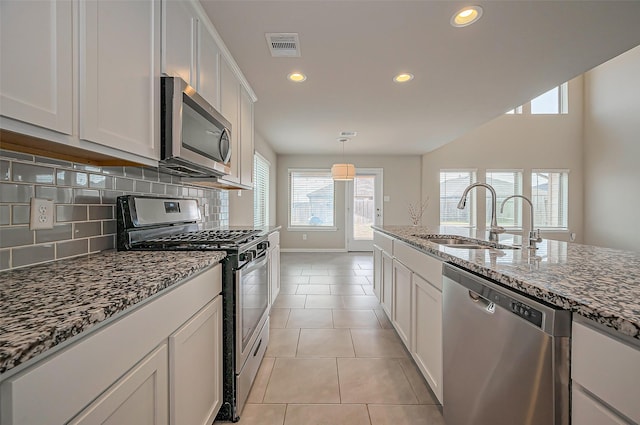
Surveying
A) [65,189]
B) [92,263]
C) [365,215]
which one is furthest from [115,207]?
[365,215]

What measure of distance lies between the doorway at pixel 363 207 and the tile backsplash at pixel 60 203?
569 centimetres

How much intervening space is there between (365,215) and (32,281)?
260 inches

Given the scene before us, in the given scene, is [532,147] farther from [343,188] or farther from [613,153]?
[343,188]

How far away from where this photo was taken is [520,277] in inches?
36.3

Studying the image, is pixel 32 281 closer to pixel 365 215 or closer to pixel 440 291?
pixel 440 291

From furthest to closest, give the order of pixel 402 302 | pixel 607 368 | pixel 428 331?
pixel 402 302
pixel 428 331
pixel 607 368

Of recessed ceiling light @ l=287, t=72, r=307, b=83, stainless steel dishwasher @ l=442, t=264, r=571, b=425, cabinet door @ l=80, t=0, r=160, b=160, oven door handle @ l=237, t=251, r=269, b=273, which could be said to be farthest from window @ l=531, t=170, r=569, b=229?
cabinet door @ l=80, t=0, r=160, b=160

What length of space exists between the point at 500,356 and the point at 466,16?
2020 millimetres

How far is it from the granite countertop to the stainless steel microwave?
4.61 ft

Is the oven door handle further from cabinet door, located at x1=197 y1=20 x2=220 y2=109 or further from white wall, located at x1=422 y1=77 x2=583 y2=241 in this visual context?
white wall, located at x1=422 y1=77 x2=583 y2=241

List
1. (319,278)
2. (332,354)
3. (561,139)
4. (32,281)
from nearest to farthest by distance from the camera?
(32,281)
(332,354)
(319,278)
(561,139)

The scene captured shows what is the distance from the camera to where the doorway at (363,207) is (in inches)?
277

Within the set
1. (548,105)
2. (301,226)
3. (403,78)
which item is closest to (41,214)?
(403,78)

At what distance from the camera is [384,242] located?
8.84ft
